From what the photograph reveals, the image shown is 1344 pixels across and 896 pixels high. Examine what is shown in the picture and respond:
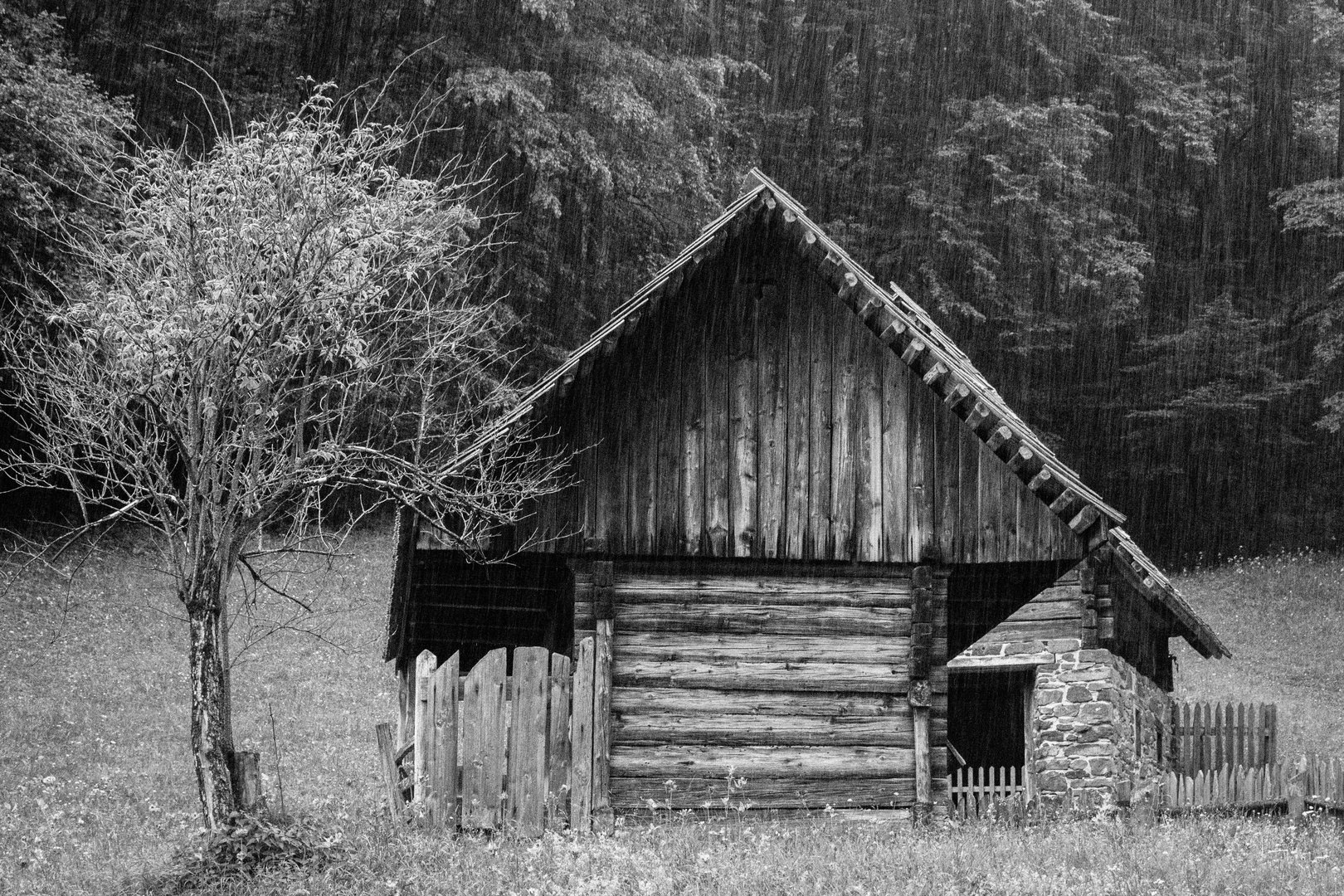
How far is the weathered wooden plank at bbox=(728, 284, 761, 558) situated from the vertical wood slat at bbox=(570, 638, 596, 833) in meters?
1.93

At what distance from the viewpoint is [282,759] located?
18.2 meters

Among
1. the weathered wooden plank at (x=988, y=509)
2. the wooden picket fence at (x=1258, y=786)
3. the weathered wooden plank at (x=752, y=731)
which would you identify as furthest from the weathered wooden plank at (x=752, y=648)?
the wooden picket fence at (x=1258, y=786)

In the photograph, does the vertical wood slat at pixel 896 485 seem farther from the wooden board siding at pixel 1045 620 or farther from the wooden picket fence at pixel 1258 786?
the wooden board siding at pixel 1045 620

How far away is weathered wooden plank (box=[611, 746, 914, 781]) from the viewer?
13.0 metres

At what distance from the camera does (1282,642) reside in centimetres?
2964

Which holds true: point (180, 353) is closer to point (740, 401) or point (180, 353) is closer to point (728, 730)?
point (740, 401)

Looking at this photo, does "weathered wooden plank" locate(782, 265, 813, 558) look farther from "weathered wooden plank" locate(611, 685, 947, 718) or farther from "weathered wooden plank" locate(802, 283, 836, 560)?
"weathered wooden plank" locate(611, 685, 947, 718)

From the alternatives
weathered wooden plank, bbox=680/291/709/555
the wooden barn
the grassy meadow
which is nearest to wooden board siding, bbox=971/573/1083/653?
the wooden barn

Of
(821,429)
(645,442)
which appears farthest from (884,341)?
(645,442)

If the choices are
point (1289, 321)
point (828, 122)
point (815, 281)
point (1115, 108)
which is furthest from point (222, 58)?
point (1289, 321)

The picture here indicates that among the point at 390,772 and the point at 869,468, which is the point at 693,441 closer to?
the point at 869,468

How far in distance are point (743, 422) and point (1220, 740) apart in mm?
9712

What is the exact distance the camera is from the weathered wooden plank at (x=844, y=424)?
43.0 ft

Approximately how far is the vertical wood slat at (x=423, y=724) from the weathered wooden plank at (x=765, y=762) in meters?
2.12
